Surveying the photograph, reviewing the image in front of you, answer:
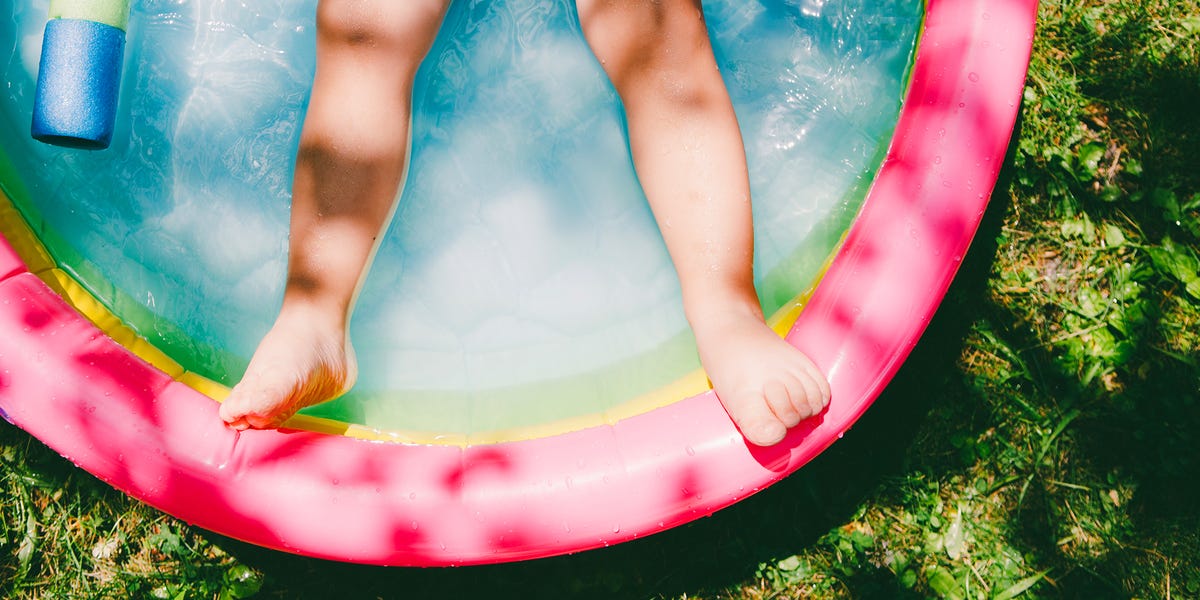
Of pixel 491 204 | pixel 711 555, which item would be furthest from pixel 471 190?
pixel 711 555

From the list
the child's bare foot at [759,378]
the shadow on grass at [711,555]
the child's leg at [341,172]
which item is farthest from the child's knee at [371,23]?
the shadow on grass at [711,555]

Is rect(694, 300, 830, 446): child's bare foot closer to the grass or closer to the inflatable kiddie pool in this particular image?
the inflatable kiddie pool

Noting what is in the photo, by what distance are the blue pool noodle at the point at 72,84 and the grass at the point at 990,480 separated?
0.74 meters

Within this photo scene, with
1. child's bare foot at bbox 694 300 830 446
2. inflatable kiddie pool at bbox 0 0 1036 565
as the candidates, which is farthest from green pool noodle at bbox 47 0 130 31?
child's bare foot at bbox 694 300 830 446

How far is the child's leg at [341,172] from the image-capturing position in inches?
51.6

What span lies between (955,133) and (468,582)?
1.19 meters

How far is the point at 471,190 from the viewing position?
5.25ft

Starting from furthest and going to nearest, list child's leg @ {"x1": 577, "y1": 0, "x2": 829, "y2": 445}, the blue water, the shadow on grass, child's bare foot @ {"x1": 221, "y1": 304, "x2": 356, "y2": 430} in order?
the shadow on grass < the blue water < child's leg @ {"x1": 577, "y1": 0, "x2": 829, "y2": 445} < child's bare foot @ {"x1": 221, "y1": 304, "x2": 356, "y2": 430}

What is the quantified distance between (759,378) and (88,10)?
1211 millimetres

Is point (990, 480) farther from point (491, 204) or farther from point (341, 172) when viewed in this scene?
point (341, 172)

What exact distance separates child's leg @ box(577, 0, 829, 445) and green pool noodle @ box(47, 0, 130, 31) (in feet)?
2.68

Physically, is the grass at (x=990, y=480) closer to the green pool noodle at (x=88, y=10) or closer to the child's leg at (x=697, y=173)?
the child's leg at (x=697, y=173)

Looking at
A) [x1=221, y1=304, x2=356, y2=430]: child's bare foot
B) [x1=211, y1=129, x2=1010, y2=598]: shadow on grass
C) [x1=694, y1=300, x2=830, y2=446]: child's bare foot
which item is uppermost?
[x1=221, y1=304, x2=356, y2=430]: child's bare foot

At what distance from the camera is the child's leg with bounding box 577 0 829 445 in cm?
128
